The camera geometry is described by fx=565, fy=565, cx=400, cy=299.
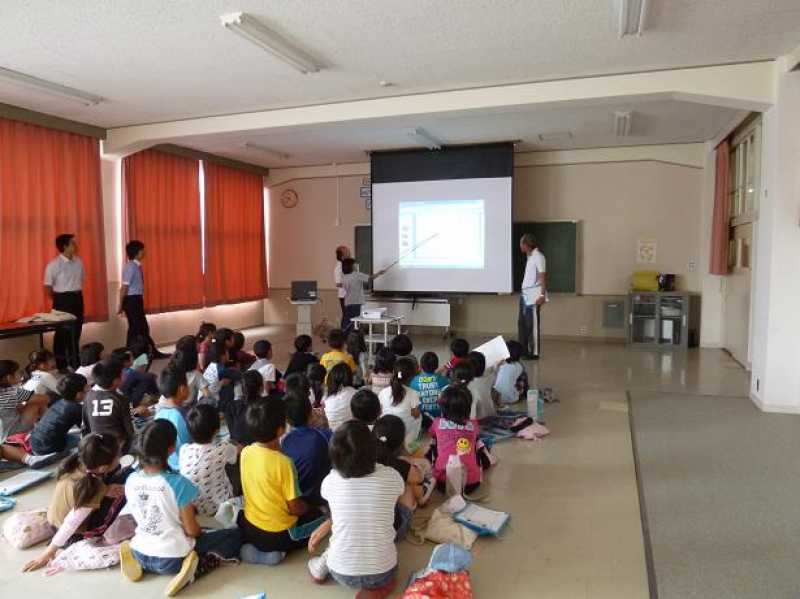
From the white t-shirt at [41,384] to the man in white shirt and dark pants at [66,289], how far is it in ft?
6.23

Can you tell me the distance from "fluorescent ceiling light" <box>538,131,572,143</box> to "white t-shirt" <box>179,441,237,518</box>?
18.7ft

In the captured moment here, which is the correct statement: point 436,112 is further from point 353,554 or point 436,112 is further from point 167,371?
point 353,554

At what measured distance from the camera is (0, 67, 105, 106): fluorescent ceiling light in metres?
4.54

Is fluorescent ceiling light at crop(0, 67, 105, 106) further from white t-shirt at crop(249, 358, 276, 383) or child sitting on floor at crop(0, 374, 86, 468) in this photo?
white t-shirt at crop(249, 358, 276, 383)

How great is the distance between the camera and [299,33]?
3.77 metres

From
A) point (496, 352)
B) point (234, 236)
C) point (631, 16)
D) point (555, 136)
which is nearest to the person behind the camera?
point (631, 16)

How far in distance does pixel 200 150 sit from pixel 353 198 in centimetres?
243

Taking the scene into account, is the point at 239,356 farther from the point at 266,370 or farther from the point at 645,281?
the point at 645,281

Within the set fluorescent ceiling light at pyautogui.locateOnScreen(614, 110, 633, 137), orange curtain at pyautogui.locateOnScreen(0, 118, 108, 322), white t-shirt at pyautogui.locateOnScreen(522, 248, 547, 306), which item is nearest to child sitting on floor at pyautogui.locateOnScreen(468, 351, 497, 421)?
white t-shirt at pyautogui.locateOnScreen(522, 248, 547, 306)

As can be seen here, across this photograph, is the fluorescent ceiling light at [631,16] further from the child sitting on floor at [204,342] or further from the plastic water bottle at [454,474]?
the child sitting on floor at [204,342]

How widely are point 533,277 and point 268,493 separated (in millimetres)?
4851

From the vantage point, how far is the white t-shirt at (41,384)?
3861 mm

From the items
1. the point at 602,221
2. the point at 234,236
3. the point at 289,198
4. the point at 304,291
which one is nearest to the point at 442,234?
the point at 304,291

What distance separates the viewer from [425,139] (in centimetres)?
719
